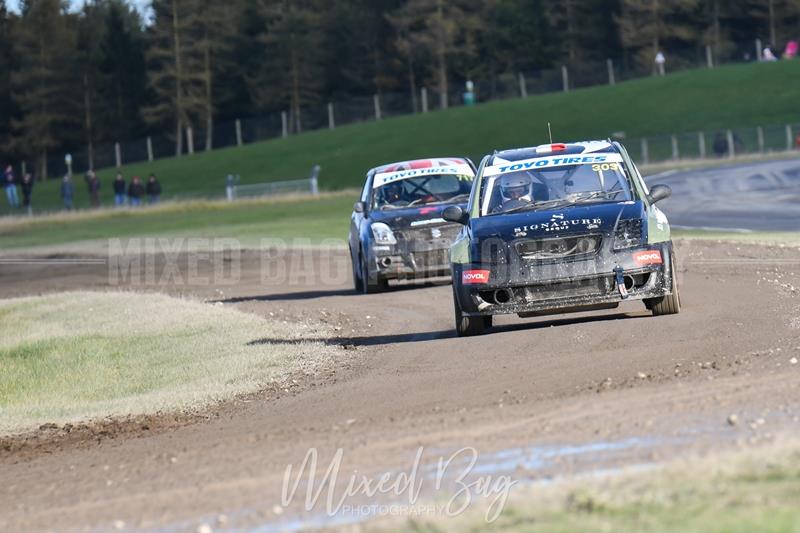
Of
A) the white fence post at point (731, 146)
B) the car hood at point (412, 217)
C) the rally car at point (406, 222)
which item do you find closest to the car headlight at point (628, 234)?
the rally car at point (406, 222)

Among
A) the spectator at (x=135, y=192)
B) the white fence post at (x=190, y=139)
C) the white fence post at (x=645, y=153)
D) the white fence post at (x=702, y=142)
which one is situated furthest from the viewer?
the white fence post at (x=190, y=139)

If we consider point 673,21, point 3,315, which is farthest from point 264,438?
point 673,21

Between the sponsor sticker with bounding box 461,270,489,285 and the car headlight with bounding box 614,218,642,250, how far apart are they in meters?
1.12

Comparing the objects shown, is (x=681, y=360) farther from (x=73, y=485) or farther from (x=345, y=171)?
(x=345, y=171)

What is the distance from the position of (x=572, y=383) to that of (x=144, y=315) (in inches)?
394

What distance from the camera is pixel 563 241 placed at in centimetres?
1245

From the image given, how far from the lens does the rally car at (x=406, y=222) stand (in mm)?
18703

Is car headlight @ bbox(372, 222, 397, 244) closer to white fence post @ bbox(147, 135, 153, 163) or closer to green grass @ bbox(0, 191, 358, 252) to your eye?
green grass @ bbox(0, 191, 358, 252)

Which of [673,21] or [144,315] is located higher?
[673,21]

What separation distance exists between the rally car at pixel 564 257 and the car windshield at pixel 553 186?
22 millimetres

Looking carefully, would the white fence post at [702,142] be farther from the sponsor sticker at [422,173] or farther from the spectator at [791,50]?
the sponsor sticker at [422,173]

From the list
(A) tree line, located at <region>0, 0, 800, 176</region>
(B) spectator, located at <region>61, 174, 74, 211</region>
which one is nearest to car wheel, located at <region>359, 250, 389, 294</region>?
(B) spectator, located at <region>61, 174, 74, 211</region>

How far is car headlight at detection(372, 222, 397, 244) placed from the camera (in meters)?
18.7

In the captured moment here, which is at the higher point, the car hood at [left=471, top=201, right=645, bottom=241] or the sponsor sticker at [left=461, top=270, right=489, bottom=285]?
the car hood at [left=471, top=201, right=645, bottom=241]
